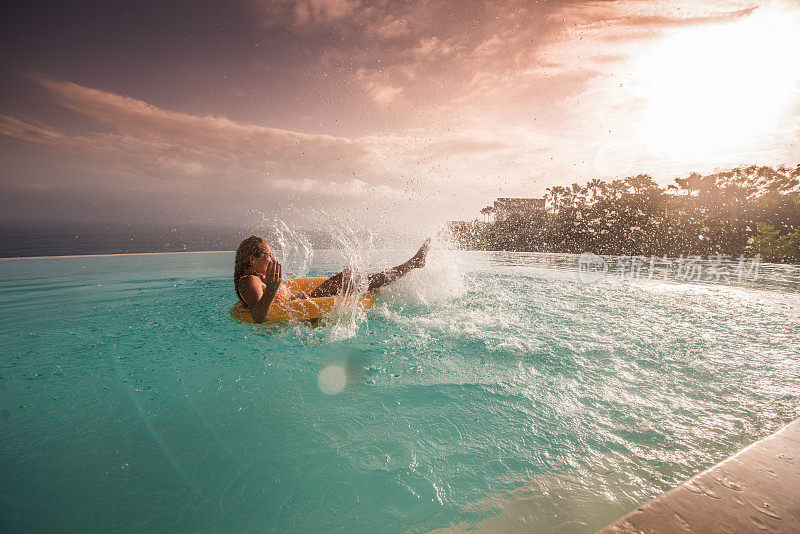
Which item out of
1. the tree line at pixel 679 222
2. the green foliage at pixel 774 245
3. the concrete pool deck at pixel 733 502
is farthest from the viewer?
the tree line at pixel 679 222

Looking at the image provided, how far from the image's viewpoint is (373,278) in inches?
219

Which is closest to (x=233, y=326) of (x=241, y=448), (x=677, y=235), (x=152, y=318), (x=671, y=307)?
(x=152, y=318)

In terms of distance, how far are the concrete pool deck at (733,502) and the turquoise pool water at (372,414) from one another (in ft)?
1.01

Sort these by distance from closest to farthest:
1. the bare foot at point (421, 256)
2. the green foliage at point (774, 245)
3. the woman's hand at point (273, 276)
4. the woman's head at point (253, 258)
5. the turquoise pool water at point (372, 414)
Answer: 1. the turquoise pool water at point (372, 414)
2. the woman's hand at point (273, 276)
3. the woman's head at point (253, 258)
4. the bare foot at point (421, 256)
5. the green foliage at point (774, 245)

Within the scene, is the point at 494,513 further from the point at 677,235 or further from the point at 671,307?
the point at 677,235

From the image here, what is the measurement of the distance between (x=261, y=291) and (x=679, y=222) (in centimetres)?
3975

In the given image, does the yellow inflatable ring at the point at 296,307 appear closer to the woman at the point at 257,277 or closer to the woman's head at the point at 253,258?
the woman at the point at 257,277

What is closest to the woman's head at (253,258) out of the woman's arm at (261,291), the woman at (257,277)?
the woman at (257,277)

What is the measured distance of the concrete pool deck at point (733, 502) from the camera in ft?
4.21

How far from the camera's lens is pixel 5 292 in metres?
6.95

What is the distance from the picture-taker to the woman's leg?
17.6 feet

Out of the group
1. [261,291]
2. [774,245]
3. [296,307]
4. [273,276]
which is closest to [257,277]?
[261,291]

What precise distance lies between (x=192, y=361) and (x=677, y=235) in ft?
131

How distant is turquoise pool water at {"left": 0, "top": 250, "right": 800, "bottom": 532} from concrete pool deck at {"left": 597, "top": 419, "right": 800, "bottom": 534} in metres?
0.31
